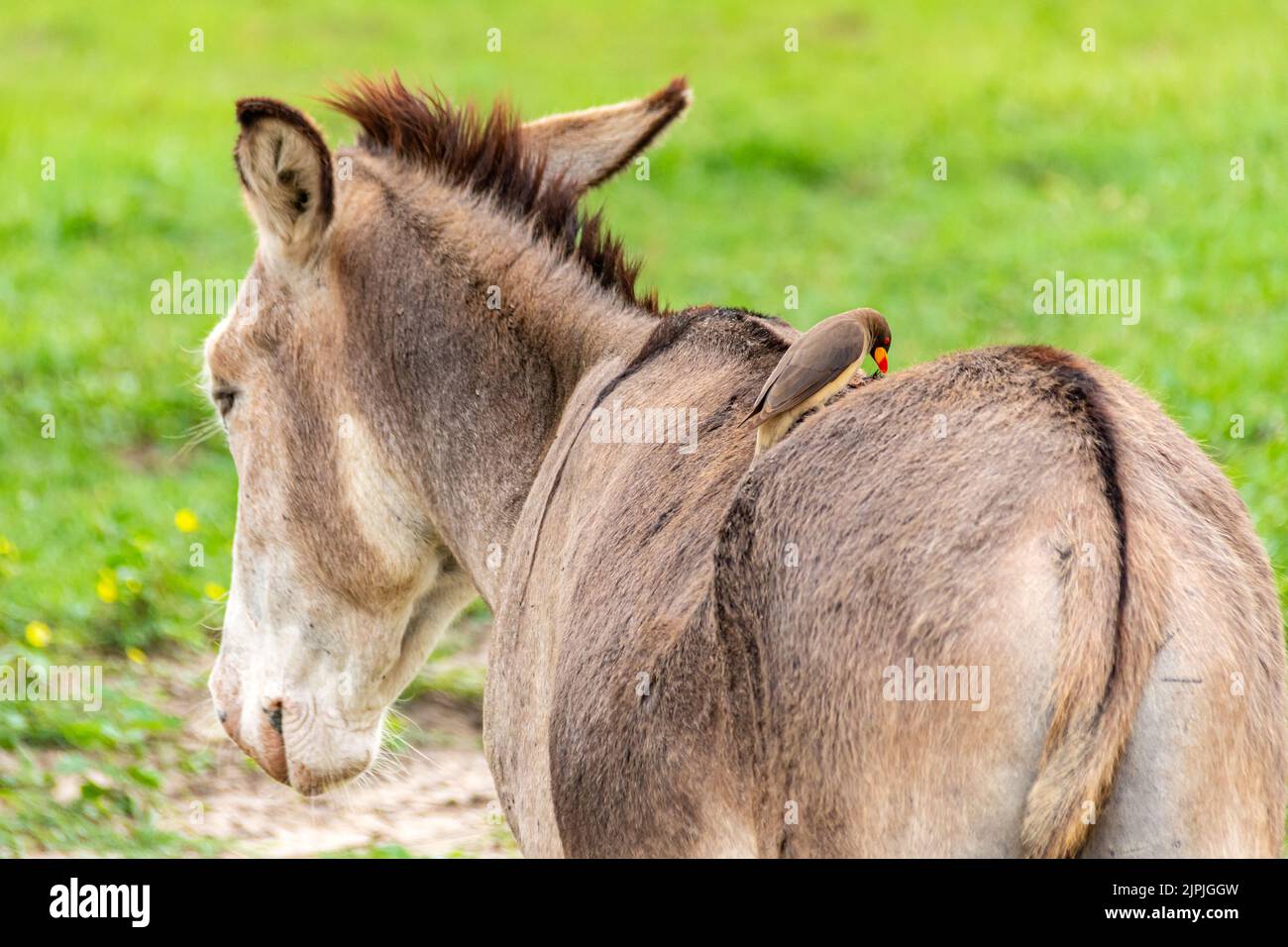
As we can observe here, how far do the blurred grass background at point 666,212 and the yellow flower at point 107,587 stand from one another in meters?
0.01

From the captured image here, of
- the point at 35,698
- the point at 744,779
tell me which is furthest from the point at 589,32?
the point at 744,779

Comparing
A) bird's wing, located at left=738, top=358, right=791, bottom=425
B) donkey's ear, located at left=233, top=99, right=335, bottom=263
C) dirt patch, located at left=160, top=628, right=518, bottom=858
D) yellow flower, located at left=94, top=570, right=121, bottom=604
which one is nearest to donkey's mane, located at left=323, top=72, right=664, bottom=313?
donkey's ear, located at left=233, top=99, right=335, bottom=263

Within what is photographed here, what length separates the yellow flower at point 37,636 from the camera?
18.5 feet

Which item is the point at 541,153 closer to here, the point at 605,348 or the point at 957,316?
the point at 605,348

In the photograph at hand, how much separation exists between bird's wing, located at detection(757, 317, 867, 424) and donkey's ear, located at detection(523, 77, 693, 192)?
3.56ft

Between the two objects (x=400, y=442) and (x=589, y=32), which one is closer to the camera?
(x=400, y=442)

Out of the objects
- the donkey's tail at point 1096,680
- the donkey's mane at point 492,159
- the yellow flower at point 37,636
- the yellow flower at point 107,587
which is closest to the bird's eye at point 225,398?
the donkey's mane at point 492,159

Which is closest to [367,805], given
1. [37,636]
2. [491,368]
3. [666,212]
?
[37,636]

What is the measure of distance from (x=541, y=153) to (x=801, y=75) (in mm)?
11754

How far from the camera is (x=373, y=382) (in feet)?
11.5

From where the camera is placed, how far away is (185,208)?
1127cm

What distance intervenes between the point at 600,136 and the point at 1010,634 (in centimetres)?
227

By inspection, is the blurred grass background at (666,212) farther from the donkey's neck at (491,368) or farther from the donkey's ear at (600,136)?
the donkey's neck at (491,368)

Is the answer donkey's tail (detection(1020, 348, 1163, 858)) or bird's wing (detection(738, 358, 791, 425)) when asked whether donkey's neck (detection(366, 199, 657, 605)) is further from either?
donkey's tail (detection(1020, 348, 1163, 858))
